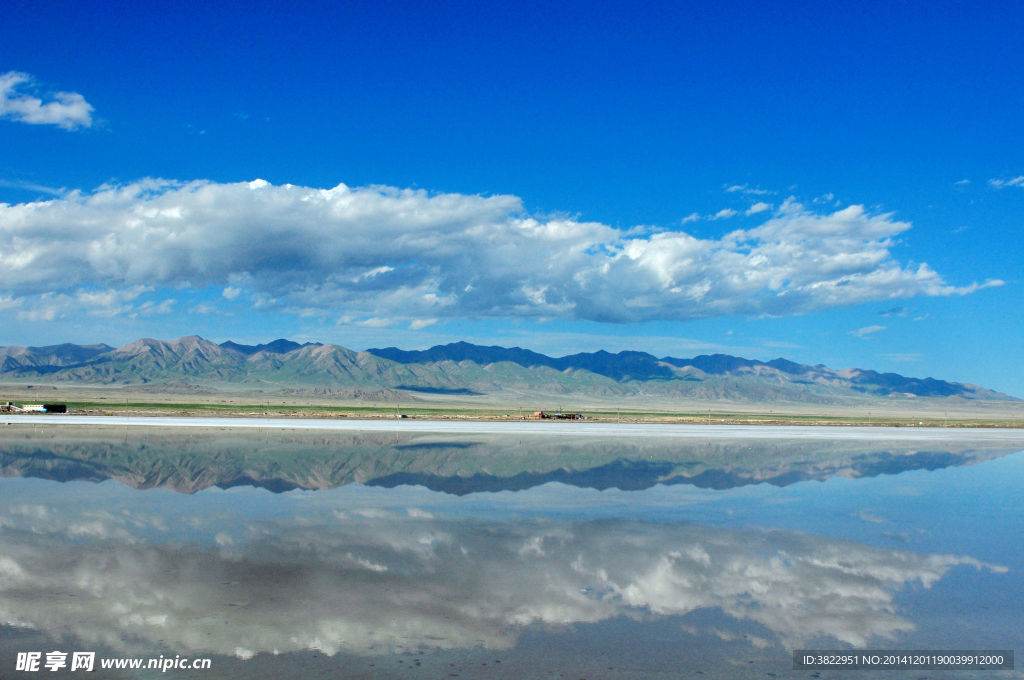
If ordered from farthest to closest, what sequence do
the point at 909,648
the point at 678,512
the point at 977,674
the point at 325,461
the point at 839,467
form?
the point at 839,467 < the point at 325,461 < the point at 678,512 < the point at 909,648 < the point at 977,674

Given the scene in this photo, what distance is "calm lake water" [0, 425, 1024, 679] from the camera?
7.65 meters

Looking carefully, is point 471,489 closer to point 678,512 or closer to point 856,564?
point 678,512

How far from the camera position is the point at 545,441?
3856cm

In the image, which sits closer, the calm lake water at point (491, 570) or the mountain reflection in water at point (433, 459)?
the calm lake water at point (491, 570)

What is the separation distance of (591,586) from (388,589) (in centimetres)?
285

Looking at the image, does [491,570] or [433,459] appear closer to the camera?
[491,570]

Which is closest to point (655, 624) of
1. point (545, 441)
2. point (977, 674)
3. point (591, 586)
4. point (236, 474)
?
point (591, 586)

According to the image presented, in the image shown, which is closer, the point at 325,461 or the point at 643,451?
the point at 325,461

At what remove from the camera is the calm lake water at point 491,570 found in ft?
25.1

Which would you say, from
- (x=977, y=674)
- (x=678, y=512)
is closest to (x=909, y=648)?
(x=977, y=674)

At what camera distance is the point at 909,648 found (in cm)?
805

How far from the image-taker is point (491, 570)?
10.9m

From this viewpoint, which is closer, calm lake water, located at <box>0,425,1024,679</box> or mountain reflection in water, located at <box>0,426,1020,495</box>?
Result: calm lake water, located at <box>0,425,1024,679</box>

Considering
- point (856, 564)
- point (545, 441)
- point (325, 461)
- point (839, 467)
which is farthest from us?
point (545, 441)
